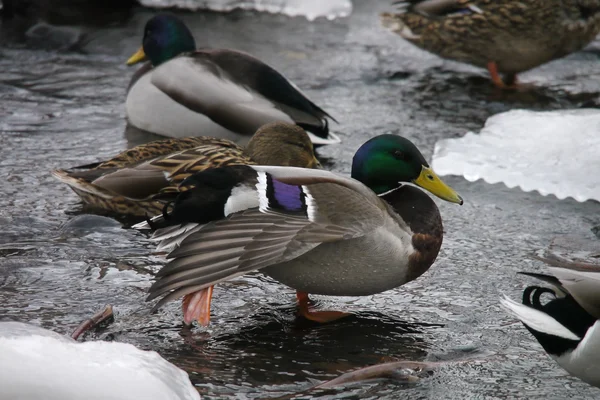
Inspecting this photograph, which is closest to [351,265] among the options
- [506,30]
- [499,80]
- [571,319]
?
[571,319]

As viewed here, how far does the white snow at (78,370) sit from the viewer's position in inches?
122

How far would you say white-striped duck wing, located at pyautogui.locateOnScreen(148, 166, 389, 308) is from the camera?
12.4 ft

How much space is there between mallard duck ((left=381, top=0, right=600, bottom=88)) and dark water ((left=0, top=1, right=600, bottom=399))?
24 centimetres

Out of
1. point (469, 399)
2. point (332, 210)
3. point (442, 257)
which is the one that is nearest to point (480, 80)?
point (442, 257)

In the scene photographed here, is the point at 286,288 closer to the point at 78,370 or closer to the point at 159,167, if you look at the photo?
the point at 159,167

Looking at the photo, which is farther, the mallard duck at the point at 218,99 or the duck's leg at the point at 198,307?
the mallard duck at the point at 218,99

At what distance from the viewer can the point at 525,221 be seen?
542 centimetres

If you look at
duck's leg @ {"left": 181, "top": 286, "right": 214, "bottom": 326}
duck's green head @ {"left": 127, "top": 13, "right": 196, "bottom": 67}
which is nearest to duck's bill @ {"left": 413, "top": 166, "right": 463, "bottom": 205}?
duck's leg @ {"left": 181, "top": 286, "right": 214, "bottom": 326}

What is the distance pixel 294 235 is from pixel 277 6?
19.9 feet

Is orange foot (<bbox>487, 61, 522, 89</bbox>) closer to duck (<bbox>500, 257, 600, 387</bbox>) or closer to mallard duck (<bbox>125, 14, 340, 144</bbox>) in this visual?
mallard duck (<bbox>125, 14, 340, 144</bbox>)

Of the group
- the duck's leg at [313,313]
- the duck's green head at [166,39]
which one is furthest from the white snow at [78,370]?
the duck's green head at [166,39]

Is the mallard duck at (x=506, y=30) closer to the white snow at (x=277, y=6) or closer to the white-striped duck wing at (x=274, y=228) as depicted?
the white snow at (x=277, y=6)

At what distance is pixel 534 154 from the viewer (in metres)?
6.32

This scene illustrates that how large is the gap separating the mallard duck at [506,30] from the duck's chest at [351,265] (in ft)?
13.1
